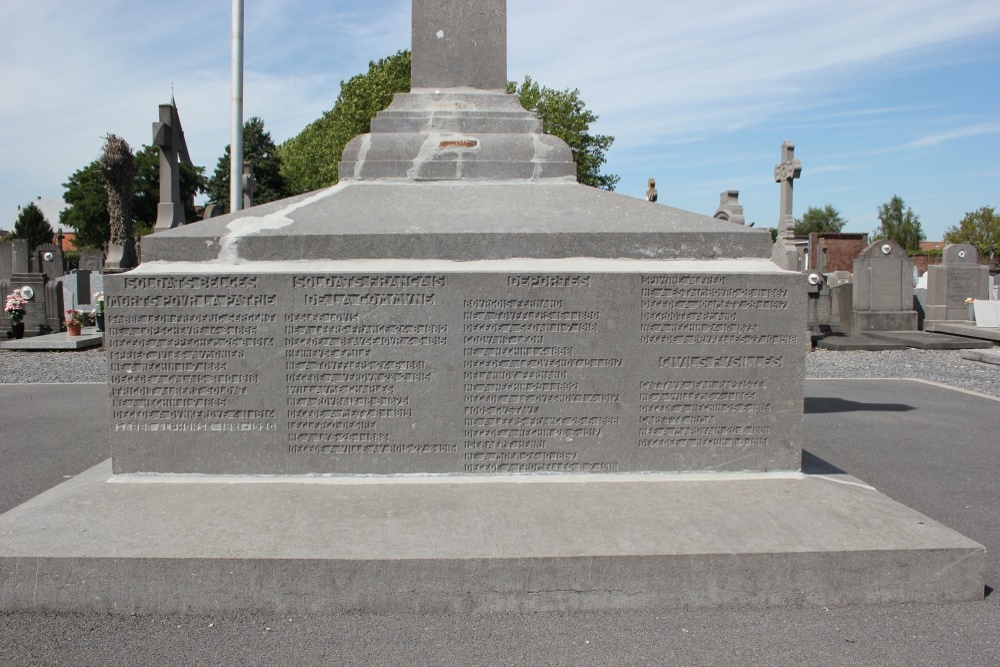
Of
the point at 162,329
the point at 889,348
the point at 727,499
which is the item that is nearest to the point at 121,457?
the point at 162,329

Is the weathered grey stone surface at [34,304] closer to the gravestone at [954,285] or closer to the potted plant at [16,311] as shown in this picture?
the potted plant at [16,311]

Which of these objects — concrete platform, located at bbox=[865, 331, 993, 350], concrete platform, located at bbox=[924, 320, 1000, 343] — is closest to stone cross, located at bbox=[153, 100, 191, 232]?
concrete platform, located at bbox=[865, 331, 993, 350]

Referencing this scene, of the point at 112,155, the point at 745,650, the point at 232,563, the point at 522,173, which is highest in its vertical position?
the point at 112,155

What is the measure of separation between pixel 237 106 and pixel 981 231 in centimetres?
5288

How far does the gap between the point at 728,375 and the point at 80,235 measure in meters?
65.5

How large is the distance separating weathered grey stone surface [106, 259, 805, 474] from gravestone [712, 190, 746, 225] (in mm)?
13343

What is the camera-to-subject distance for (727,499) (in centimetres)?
362

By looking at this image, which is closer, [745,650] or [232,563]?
[745,650]

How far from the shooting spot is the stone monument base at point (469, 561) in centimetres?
291

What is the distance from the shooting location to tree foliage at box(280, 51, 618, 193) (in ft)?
103

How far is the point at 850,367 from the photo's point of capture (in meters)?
11.9

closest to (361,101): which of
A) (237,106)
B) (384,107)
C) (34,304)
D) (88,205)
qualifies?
(384,107)

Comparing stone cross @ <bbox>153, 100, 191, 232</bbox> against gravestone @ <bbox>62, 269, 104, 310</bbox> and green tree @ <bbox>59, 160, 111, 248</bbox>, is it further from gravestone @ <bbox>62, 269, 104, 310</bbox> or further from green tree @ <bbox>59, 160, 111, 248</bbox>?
green tree @ <bbox>59, 160, 111, 248</bbox>

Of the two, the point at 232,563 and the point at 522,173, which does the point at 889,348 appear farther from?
the point at 232,563
